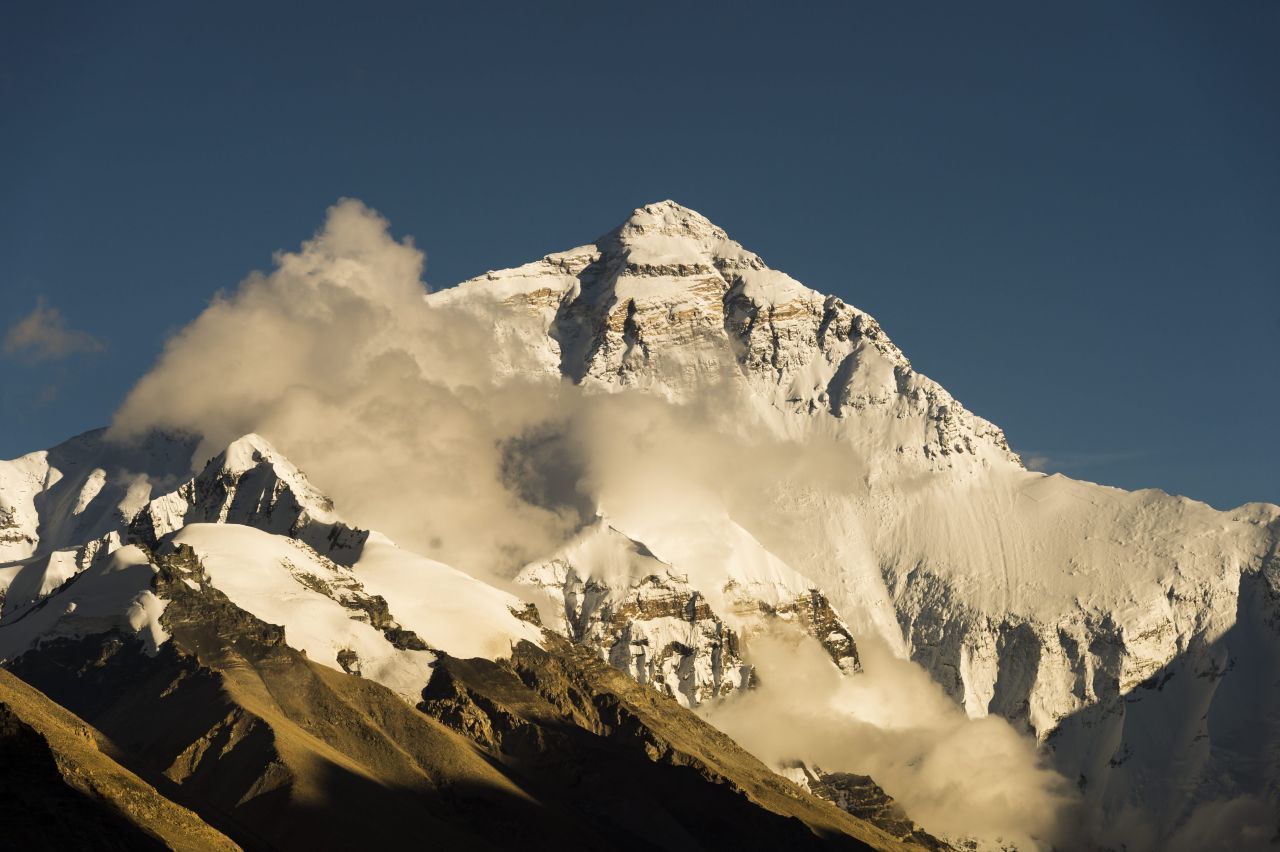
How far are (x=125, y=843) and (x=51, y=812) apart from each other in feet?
36.4

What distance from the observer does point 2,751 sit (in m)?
176

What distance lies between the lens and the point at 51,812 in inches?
6796

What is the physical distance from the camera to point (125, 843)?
181875 mm

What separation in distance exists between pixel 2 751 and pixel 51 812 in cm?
766

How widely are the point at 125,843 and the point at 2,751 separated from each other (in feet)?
47.7
